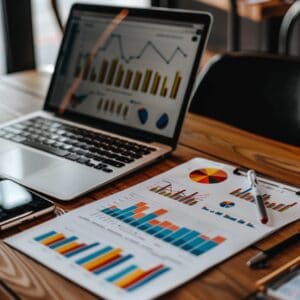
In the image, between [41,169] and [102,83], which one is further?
[102,83]

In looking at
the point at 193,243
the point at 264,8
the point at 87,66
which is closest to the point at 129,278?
the point at 193,243

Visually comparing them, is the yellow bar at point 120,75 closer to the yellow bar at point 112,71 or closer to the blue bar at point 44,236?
the yellow bar at point 112,71

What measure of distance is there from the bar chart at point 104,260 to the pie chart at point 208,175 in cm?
26

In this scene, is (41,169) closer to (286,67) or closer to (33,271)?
(33,271)

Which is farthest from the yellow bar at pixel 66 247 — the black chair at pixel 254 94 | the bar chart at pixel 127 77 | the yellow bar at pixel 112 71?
the black chair at pixel 254 94

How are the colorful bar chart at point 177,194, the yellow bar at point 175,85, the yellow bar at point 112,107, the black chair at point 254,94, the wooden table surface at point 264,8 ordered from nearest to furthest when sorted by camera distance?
1. the colorful bar chart at point 177,194
2. the yellow bar at point 175,85
3. the yellow bar at point 112,107
4. the black chair at point 254,94
5. the wooden table surface at point 264,8

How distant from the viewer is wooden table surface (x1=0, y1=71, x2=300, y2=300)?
678 mm

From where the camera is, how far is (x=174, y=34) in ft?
3.72

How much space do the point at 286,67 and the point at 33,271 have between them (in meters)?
0.83

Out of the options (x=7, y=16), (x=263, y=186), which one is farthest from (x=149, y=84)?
(x=7, y=16)

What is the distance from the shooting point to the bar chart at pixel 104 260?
2.24 feet

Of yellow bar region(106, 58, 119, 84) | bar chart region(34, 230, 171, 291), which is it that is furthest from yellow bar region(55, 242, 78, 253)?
yellow bar region(106, 58, 119, 84)

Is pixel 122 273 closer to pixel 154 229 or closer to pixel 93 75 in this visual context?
pixel 154 229

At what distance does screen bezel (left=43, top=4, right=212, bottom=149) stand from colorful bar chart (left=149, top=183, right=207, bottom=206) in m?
0.16
